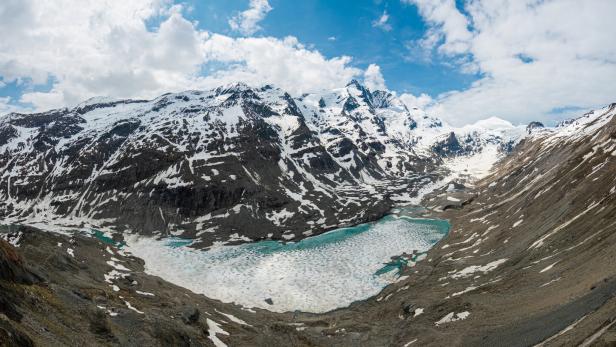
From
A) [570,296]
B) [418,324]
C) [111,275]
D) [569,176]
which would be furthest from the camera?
[569,176]

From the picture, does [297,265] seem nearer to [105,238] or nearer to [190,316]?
[190,316]

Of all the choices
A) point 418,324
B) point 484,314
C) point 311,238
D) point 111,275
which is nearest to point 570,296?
point 484,314

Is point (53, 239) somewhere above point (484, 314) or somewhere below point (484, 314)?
above

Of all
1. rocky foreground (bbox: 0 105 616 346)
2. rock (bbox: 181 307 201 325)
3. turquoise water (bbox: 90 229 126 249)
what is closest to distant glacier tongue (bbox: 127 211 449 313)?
turquoise water (bbox: 90 229 126 249)

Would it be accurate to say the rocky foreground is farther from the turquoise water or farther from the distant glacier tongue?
the turquoise water

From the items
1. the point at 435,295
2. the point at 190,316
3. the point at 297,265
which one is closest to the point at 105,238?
the point at 297,265

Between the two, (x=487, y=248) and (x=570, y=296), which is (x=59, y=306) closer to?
(x=570, y=296)

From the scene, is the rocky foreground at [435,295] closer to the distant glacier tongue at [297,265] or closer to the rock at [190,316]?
the rock at [190,316]

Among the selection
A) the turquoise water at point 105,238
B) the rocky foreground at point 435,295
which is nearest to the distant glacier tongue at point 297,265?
the turquoise water at point 105,238
